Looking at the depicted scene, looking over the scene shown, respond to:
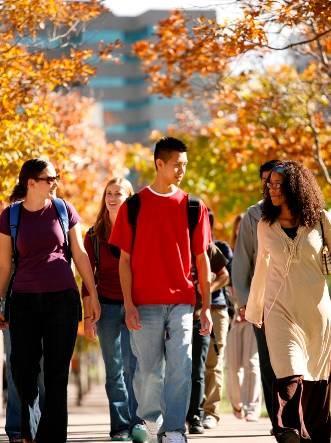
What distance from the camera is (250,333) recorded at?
16.1m

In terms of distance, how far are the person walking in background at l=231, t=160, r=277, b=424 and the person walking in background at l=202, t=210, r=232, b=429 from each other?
2712mm

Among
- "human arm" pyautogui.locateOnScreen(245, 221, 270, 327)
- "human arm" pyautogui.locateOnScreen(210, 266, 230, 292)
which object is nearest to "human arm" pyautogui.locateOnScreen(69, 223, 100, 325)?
"human arm" pyautogui.locateOnScreen(245, 221, 270, 327)

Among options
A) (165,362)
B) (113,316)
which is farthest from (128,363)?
(165,362)

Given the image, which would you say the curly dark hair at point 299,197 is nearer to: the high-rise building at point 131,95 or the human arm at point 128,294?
the human arm at point 128,294

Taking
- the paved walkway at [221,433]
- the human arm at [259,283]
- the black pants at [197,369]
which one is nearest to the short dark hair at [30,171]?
the human arm at [259,283]

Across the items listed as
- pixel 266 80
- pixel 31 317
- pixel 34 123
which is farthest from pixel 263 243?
pixel 266 80

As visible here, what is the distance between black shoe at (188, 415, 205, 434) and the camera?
44.7 ft

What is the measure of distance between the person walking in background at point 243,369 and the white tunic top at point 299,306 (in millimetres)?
5891

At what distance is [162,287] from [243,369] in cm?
611

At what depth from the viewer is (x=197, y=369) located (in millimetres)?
13719

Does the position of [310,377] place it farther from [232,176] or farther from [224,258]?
[232,176]

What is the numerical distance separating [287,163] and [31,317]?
211 cm

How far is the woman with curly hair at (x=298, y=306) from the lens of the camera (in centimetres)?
986

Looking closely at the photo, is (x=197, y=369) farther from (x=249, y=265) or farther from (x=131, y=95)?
(x=131, y=95)
